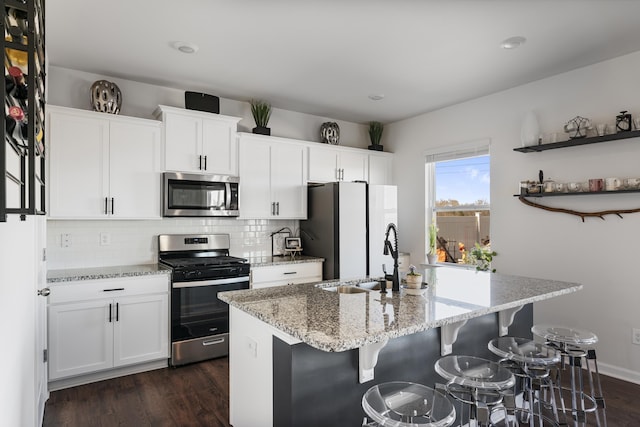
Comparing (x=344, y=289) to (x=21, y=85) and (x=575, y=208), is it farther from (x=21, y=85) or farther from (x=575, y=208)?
(x=575, y=208)

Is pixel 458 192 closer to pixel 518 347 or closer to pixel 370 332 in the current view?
pixel 518 347

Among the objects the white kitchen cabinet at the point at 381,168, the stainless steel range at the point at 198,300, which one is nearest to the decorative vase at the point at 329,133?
the white kitchen cabinet at the point at 381,168

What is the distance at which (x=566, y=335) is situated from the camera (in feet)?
7.70

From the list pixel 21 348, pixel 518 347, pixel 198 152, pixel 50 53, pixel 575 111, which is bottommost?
pixel 518 347

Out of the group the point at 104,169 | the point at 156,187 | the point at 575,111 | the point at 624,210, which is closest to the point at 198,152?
the point at 156,187

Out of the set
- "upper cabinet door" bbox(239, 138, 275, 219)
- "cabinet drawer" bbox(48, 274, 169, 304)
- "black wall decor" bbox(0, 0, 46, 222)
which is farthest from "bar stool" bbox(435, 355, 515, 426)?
"upper cabinet door" bbox(239, 138, 275, 219)

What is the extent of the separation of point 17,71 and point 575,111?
399cm

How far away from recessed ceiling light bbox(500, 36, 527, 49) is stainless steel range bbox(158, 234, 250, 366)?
282 centimetres

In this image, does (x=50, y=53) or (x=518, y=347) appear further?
(x=50, y=53)

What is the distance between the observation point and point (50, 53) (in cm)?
319

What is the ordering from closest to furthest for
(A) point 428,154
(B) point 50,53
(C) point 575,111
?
(B) point 50,53 < (C) point 575,111 < (A) point 428,154

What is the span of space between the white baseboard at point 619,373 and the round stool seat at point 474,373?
6.90 feet

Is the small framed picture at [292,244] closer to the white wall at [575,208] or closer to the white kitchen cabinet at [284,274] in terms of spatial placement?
the white kitchen cabinet at [284,274]

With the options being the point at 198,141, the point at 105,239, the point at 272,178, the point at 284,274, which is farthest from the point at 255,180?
the point at 105,239
